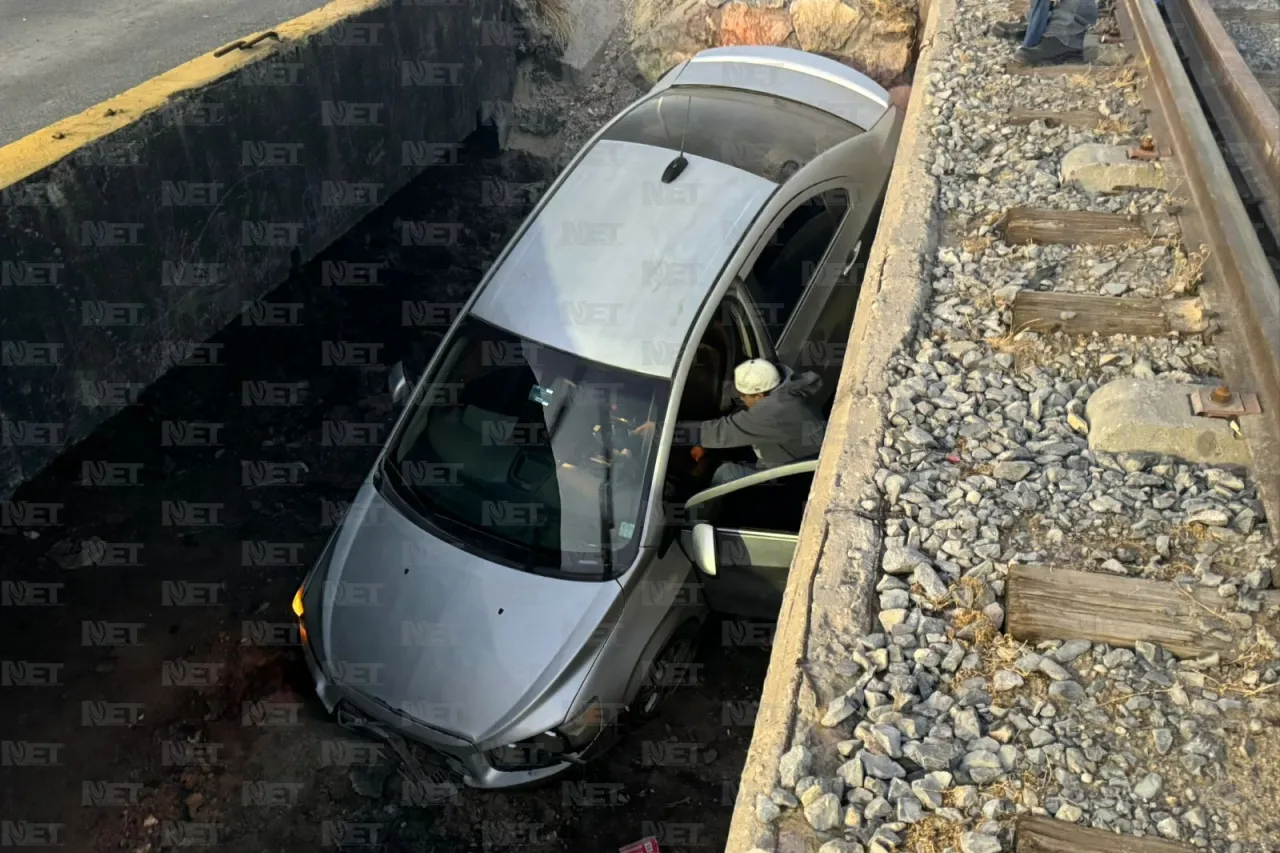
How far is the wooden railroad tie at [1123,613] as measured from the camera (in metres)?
3.07

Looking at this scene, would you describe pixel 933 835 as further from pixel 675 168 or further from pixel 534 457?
pixel 675 168

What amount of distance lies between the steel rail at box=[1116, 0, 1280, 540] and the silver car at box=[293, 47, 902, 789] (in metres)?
1.75

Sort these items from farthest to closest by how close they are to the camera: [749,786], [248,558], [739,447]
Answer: [248,558] → [739,447] → [749,786]

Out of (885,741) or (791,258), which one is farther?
(791,258)

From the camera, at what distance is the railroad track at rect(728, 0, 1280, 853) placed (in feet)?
8.78

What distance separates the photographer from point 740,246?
208 inches

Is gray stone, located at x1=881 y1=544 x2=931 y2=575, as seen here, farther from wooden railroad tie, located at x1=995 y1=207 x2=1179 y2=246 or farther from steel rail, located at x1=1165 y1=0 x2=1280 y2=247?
steel rail, located at x1=1165 y1=0 x2=1280 y2=247

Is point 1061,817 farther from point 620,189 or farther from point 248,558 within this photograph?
point 248,558

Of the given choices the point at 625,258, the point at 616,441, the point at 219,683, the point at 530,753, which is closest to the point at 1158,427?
the point at 616,441

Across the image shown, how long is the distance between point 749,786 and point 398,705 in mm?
2287

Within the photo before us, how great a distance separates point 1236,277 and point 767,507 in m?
2.43

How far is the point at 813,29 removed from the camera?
9766 mm

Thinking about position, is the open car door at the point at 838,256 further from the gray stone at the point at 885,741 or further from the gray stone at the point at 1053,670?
the gray stone at the point at 885,741

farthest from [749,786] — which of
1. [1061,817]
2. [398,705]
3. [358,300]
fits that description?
[358,300]
